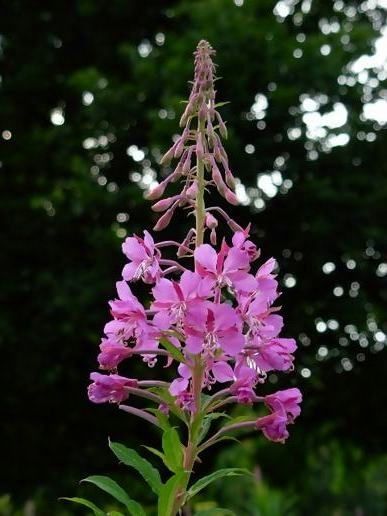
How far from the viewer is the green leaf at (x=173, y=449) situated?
2.04 meters

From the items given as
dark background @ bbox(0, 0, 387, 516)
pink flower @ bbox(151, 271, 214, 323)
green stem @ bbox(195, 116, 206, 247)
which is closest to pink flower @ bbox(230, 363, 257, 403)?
pink flower @ bbox(151, 271, 214, 323)

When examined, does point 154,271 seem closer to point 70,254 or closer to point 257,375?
point 257,375

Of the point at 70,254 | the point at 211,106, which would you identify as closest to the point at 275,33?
the point at 70,254

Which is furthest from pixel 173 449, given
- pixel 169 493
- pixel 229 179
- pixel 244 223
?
pixel 244 223

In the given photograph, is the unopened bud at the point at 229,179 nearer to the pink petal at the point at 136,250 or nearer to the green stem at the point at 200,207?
the green stem at the point at 200,207

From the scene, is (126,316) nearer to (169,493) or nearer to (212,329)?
(212,329)

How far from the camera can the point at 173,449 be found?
206 cm

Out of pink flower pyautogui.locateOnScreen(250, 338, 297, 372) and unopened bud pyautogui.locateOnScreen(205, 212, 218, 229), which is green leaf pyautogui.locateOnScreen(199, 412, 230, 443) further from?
unopened bud pyautogui.locateOnScreen(205, 212, 218, 229)

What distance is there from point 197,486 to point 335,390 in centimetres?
746

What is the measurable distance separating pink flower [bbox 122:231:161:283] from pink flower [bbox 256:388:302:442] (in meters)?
0.43

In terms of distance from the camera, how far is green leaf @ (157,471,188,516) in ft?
6.59

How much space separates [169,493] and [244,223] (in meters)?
6.80

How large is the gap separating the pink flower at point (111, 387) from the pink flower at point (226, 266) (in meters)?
0.36

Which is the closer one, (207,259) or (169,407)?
(207,259)
